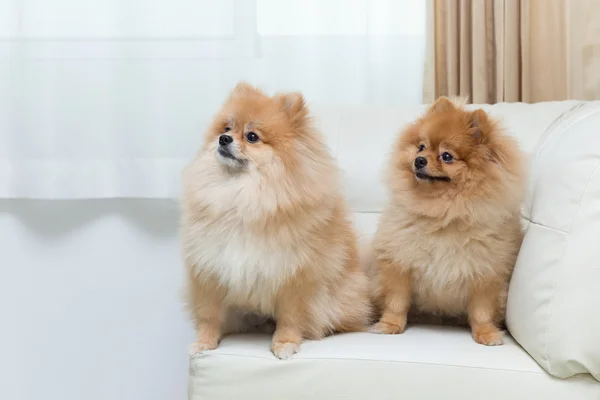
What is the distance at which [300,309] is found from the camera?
5.30 ft

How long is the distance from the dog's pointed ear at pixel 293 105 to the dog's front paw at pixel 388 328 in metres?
0.56

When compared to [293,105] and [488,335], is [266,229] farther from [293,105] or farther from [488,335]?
[488,335]

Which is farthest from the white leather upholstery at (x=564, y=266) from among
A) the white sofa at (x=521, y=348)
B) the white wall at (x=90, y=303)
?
the white wall at (x=90, y=303)

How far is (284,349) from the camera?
1.49 m

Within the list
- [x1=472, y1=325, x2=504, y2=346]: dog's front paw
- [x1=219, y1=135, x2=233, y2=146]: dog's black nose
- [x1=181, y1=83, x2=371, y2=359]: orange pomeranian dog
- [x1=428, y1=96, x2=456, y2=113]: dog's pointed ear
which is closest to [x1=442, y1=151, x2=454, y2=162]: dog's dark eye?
[x1=428, y1=96, x2=456, y2=113]: dog's pointed ear

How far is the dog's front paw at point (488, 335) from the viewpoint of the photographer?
1532 millimetres

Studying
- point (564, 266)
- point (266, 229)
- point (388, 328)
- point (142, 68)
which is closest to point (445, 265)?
point (388, 328)

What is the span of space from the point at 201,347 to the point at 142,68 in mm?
1143

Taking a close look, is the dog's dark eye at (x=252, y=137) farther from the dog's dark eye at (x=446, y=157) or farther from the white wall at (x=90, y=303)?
the white wall at (x=90, y=303)

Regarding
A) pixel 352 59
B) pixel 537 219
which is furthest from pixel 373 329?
pixel 352 59

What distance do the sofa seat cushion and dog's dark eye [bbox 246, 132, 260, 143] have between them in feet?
1.62

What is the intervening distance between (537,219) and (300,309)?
23.6 inches

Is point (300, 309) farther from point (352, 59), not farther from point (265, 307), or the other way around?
point (352, 59)

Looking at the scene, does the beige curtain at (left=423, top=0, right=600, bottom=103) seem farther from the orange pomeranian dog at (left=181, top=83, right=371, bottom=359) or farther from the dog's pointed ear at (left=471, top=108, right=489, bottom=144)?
the orange pomeranian dog at (left=181, top=83, right=371, bottom=359)
